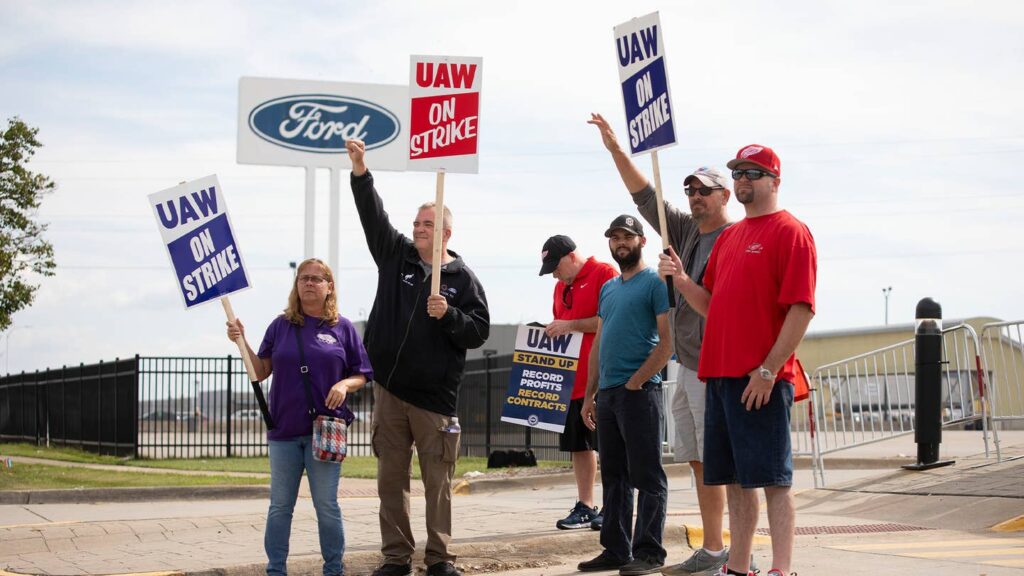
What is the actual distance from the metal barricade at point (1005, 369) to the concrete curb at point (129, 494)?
7.94m

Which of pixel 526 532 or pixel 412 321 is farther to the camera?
→ pixel 526 532

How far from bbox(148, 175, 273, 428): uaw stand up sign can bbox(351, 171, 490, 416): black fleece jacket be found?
2.95 feet

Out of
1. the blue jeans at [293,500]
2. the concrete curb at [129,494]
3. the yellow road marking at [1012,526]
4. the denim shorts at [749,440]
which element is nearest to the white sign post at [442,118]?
the blue jeans at [293,500]

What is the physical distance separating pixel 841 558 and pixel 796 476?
6.71 meters

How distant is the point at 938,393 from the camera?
11203mm

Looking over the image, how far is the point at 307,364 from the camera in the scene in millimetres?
6480

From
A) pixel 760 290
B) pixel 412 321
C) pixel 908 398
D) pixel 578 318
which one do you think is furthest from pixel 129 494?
pixel 908 398

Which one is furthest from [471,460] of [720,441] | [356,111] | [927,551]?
[720,441]

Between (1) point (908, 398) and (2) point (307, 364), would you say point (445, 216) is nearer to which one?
(2) point (307, 364)

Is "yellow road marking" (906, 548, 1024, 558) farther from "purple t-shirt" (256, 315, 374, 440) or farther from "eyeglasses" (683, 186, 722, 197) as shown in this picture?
"purple t-shirt" (256, 315, 374, 440)

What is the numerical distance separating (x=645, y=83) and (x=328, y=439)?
2.81 meters

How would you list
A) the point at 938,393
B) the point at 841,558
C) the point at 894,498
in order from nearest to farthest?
the point at 841,558
the point at 894,498
the point at 938,393

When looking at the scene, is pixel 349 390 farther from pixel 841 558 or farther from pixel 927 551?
pixel 927 551

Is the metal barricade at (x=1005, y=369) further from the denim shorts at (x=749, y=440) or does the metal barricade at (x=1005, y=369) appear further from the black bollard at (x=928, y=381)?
Result: the denim shorts at (x=749, y=440)
